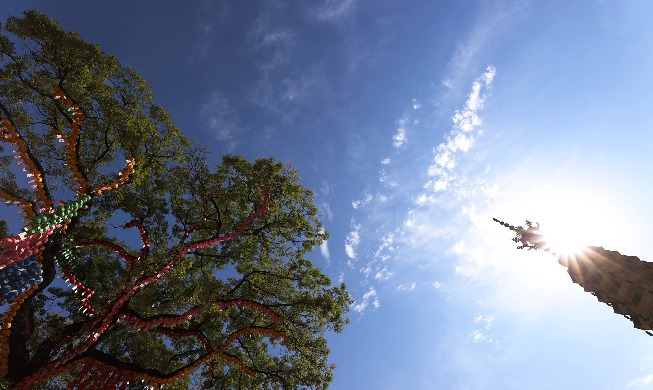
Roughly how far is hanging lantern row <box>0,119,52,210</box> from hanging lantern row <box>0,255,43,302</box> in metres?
3.10

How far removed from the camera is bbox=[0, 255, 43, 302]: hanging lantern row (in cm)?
852

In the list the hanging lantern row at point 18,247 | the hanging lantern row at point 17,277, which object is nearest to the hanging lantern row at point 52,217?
the hanging lantern row at point 18,247

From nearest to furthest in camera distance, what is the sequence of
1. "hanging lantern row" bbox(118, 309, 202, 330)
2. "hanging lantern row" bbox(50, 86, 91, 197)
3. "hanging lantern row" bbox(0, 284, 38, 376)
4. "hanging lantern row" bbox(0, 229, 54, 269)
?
"hanging lantern row" bbox(0, 229, 54, 269) < "hanging lantern row" bbox(0, 284, 38, 376) < "hanging lantern row" bbox(118, 309, 202, 330) < "hanging lantern row" bbox(50, 86, 91, 197)

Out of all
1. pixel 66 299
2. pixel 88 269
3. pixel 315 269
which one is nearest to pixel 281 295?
pixel 315 269

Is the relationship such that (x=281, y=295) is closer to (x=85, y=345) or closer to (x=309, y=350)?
(x=309, y=350)

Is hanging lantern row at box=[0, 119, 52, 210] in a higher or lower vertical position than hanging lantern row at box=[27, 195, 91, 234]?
higher

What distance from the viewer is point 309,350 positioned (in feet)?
54.7

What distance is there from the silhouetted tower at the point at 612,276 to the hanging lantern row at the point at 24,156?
22020mm

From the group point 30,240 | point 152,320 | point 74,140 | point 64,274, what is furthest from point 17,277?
point 74,140

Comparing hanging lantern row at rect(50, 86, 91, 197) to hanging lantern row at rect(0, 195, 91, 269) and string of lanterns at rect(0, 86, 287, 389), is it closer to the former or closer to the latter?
string of lanterns at rect(0, 86, 287, 389)

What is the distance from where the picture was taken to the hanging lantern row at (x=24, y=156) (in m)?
11.3

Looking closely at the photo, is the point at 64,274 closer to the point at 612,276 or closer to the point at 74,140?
the point at 74,140

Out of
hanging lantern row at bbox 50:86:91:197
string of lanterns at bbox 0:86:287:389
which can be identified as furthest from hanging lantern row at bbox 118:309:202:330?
hanging lantern row at bbox 50:86:91:197

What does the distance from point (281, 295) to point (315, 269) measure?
7.25 feet
